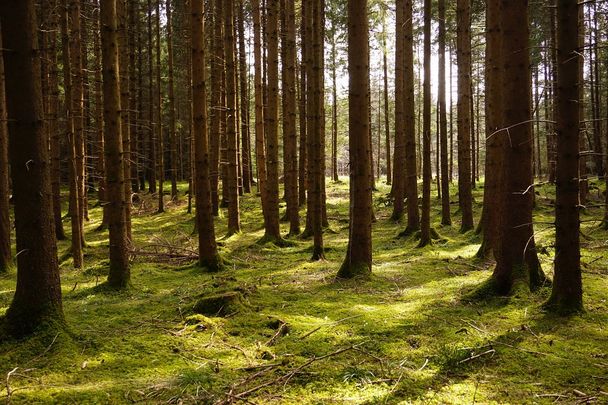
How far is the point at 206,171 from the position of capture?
10.6 meters

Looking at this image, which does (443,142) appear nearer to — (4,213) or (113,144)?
(113,144)

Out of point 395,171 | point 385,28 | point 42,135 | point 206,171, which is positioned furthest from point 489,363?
point 385,28

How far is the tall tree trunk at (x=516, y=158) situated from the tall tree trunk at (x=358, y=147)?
253cm

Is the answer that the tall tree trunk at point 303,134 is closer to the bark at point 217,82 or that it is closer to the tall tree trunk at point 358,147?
the bark at point 217,82

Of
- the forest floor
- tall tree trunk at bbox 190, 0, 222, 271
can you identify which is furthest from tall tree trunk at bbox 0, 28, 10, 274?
tall tree trunk at bbox 190, 0, 222, 271

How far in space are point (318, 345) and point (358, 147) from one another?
4.37 metres

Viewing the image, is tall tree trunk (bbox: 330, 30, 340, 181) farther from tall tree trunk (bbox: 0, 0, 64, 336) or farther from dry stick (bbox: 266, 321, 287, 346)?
tall tree trunk (bbox: 0, 0, 64, 336)

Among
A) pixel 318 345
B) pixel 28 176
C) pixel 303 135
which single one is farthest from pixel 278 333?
pixel 303 135

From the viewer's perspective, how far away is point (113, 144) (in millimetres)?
8773

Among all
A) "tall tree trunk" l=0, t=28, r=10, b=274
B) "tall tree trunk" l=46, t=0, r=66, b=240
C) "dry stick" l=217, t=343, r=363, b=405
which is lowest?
"dry stick" l=217, t=343, r=363, b=405

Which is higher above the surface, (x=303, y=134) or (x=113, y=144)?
(x=303, y=134)

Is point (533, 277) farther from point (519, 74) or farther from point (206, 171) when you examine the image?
Result: point (206, 171)

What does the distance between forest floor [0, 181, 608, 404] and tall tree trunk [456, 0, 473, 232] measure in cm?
540

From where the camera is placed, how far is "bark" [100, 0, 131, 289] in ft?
28.3
